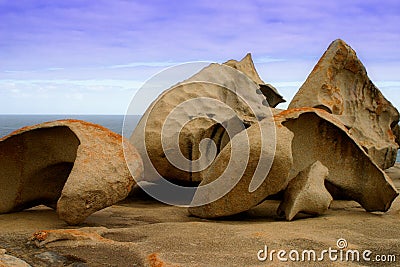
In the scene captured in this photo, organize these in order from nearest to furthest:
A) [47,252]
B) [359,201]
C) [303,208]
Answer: [47,252]
[303,208]
[359,201]

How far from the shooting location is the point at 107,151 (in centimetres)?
433

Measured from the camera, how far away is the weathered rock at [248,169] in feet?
14.2

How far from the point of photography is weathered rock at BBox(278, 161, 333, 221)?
460 centimetres

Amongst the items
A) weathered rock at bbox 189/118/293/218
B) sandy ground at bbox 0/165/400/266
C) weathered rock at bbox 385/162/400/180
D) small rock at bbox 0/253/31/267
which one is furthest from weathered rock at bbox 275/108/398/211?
weathered rock at bbox 385/162/400/180

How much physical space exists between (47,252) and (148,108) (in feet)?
9.92

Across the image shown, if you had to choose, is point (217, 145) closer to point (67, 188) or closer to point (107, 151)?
point (107, 151)

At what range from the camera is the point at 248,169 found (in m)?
4.34

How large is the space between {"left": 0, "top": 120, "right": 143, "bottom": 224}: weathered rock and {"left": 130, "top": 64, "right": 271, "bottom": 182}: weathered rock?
1.03 metres

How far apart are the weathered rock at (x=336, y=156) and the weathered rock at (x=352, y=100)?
1.19 metres

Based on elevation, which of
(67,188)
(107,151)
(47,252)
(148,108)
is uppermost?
(148,108)

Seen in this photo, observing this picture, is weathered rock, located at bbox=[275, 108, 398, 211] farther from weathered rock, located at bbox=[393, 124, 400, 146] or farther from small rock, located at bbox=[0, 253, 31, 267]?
weathered rock, located at bbox=[393, 124, 400, 146]

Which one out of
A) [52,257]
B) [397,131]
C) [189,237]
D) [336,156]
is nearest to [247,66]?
[336,156]

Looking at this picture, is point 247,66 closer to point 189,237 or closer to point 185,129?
point 185,129

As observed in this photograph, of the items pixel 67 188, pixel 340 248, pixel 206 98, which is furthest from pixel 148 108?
pixel 340 248
